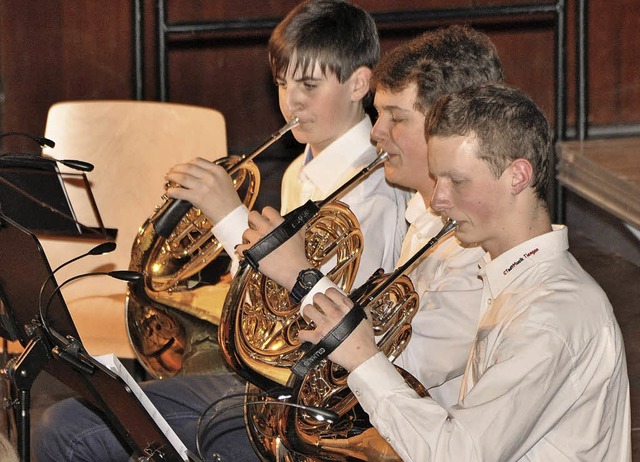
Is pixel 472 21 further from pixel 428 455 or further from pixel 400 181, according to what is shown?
pixel 428 455

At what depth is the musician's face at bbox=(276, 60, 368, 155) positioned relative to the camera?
8.99 feet

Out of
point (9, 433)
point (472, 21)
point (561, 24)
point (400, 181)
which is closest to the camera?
point (400, 181)

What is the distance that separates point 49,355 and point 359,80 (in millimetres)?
1140

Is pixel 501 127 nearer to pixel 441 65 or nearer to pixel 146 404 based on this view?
pixel 441 65

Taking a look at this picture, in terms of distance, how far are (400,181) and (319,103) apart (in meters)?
0.42

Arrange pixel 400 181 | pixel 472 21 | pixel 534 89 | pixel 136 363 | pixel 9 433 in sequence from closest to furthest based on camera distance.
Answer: pixel 400 181, pixel 9 433, pixel 136 363, pixel 472 21, pixel 534 89

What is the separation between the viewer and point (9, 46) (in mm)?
4715

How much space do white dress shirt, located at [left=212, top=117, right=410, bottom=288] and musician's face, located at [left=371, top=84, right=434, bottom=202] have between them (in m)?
0.16

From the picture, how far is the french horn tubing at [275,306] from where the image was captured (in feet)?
7.18

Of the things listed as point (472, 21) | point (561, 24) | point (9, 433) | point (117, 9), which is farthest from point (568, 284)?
point (117, 9)

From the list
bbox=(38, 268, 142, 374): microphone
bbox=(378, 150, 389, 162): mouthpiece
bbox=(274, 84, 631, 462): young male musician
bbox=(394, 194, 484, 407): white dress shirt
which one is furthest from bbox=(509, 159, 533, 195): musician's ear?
bbox=(38, 268, 142, 374): microphone

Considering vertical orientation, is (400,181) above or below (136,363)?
above

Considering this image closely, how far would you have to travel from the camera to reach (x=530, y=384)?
170 cm

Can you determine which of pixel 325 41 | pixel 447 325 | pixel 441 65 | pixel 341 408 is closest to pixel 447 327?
pixel 447 325
